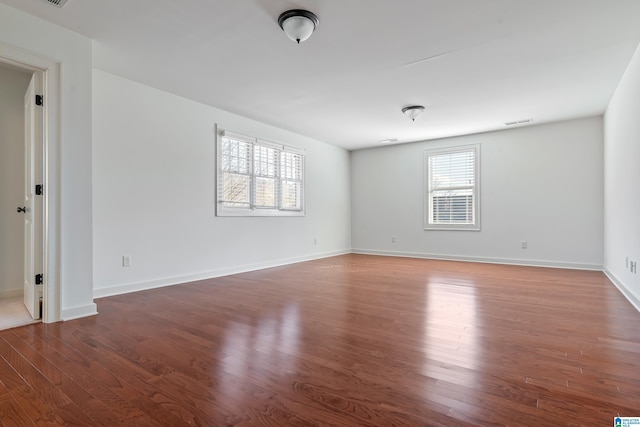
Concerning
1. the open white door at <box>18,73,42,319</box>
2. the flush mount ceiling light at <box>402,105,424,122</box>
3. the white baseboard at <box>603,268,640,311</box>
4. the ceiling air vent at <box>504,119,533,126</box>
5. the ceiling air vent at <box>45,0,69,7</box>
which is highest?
the ceiling air vent at <box>45,0,69,7</box>

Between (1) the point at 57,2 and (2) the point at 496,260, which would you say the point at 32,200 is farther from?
(2) the point at 496,260

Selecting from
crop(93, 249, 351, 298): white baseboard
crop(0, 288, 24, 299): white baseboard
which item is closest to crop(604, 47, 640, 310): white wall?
crop(93, 249, 351, 298): white baseboard

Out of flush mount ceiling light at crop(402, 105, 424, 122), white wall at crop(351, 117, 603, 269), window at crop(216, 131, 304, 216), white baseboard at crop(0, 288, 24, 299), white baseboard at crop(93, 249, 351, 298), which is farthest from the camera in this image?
white wall at crop(351, 117, 603, 269)

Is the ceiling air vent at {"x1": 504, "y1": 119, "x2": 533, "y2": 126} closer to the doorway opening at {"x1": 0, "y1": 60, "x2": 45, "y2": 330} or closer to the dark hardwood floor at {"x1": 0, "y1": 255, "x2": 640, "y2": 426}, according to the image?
the dark hardwood floor at {"x1": 0, "y1": 255, "x2": 640, "y2": 426}

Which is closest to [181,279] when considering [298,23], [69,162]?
[69,162]

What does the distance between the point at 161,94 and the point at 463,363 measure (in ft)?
14.4

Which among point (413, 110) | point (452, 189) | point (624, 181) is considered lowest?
point (624, 181)

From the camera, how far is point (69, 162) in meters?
2.84

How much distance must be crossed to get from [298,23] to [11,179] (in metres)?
3.51

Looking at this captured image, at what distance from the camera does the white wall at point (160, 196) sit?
3715mm

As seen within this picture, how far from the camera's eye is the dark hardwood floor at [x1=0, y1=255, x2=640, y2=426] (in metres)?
1.48

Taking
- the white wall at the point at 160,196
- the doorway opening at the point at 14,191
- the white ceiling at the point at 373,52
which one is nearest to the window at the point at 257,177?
the white wall at the point at 160,196

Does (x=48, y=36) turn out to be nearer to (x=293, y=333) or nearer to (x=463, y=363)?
(x=293, y=333)

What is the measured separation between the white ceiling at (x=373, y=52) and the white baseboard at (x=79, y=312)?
2.37 metres
